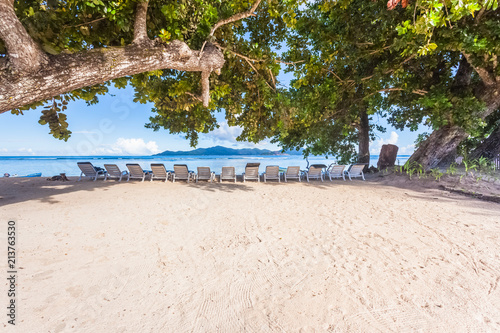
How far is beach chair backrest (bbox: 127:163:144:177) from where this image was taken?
9630 millimetres

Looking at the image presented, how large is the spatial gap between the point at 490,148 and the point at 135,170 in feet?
61.1

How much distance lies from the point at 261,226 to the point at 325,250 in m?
1.49

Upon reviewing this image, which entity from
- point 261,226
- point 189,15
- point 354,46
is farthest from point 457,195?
point 189,15

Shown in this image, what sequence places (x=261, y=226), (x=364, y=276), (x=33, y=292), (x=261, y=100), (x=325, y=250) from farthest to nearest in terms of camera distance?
(x=261, y=100), (x=261, y=226), (x=325, y=250), (x=364, y=276), (x=33, y=292)

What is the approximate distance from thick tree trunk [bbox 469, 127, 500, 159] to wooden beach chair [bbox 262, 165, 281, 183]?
10.8 meters

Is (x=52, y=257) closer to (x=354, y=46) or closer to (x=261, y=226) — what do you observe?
(x=261, y=226)

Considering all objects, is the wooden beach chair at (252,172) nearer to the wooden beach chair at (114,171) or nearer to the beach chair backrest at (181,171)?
the beach chair backrest at (181,171)

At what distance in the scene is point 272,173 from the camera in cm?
1009

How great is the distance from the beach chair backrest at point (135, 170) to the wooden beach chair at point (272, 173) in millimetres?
6187

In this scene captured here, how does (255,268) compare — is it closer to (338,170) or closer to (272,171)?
(272,171)

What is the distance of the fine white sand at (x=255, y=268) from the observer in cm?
202

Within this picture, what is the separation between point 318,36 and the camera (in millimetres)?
7578

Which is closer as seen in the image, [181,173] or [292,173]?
[181,173]

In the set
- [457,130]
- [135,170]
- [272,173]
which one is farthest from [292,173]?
[135,170]
